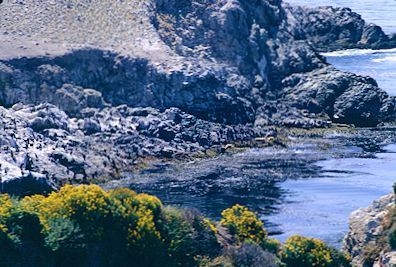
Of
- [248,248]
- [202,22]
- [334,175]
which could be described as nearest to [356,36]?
[202,22]

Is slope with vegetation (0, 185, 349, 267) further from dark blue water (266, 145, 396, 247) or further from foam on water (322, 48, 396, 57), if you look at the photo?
foam on water (322, 48, 396, 57)

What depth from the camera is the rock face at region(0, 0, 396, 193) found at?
8631 centimetres

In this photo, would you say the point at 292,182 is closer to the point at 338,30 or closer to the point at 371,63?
the point at 371,63

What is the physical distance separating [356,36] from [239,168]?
6511 centimetres

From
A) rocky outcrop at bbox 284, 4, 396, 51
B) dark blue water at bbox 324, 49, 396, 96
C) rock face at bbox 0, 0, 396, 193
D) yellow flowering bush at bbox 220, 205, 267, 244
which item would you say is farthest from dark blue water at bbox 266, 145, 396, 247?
rocky outcrop at bbox 284, 4, 396, 51

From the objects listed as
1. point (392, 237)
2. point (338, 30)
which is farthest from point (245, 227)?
point (338, 30)

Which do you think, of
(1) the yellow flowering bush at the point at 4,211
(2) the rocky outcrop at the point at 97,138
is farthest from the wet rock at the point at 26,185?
(1) the yellow flowering bush at the point at 4,211

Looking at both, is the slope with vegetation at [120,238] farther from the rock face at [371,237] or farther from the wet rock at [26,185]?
the wet rock at [26,185]

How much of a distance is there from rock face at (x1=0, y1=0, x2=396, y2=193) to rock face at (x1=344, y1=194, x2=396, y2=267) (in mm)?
28812

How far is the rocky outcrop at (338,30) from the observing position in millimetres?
141125

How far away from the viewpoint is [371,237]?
164 ft

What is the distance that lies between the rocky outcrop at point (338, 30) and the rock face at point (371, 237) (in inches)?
3401

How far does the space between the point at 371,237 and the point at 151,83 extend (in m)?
50.8

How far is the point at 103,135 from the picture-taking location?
88.3 meters
